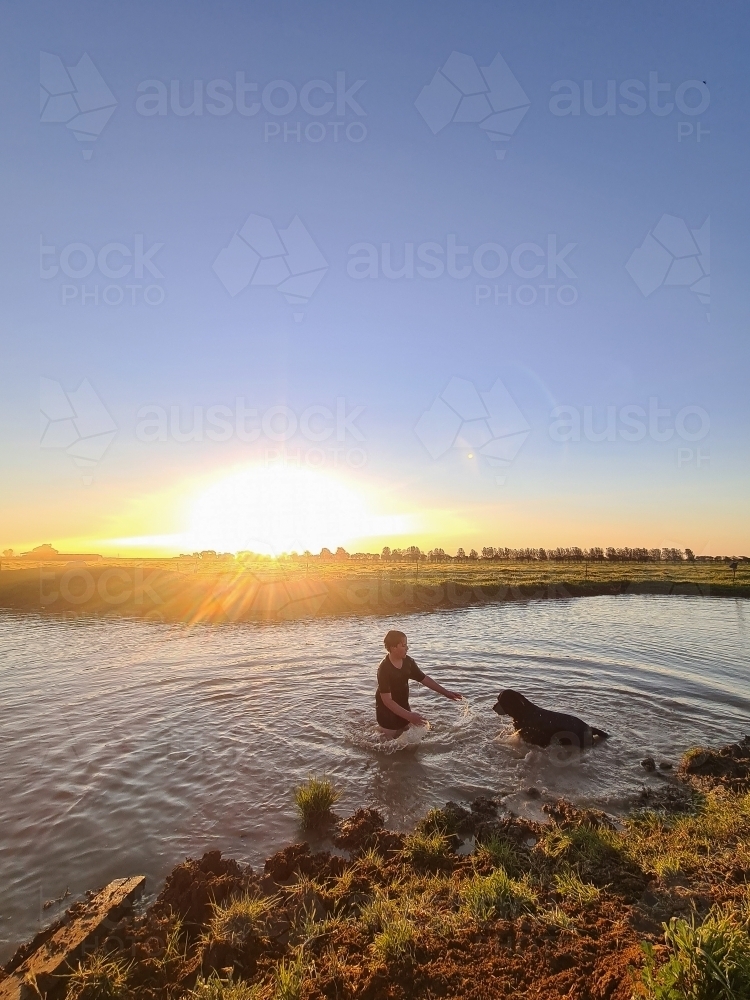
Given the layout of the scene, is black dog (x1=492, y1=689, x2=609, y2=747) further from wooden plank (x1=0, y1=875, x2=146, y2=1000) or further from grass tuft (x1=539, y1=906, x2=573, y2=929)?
wooden plank (x1=0, y1=875, x2=146, y2=1000)

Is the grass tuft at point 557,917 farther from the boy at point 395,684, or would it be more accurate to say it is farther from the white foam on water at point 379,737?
the boy at point 395,684

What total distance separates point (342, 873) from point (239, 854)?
59.1 inches

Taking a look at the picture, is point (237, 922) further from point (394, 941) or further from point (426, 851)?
point (426, 851)

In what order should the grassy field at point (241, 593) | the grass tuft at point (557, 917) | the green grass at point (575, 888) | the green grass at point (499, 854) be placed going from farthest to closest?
the grassy field at point (241, 593) → the green grass at point (499, 854) → the green grass at point (575, 888) → the grass tuft at point (557, 917)

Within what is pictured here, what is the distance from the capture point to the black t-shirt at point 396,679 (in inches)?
435

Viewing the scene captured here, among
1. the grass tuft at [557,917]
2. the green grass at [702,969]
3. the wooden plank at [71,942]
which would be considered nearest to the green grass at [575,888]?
the grass tuft at [557,917]

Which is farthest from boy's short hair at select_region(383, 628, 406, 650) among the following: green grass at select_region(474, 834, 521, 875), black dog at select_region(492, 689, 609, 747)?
green grass at select_region(474, 834, 521, 875)

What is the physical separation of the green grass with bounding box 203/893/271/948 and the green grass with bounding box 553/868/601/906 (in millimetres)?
3054

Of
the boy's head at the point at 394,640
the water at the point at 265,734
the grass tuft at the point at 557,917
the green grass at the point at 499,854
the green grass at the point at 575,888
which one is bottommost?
the water at the point at 265,734

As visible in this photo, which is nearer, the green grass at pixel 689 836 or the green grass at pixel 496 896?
the green grass at pixel 496 896

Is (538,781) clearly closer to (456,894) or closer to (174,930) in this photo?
(456,894)

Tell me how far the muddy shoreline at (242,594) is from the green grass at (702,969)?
27.5m

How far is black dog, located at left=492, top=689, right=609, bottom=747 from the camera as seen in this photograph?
1019 cm

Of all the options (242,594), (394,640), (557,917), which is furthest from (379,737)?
(242,594)
